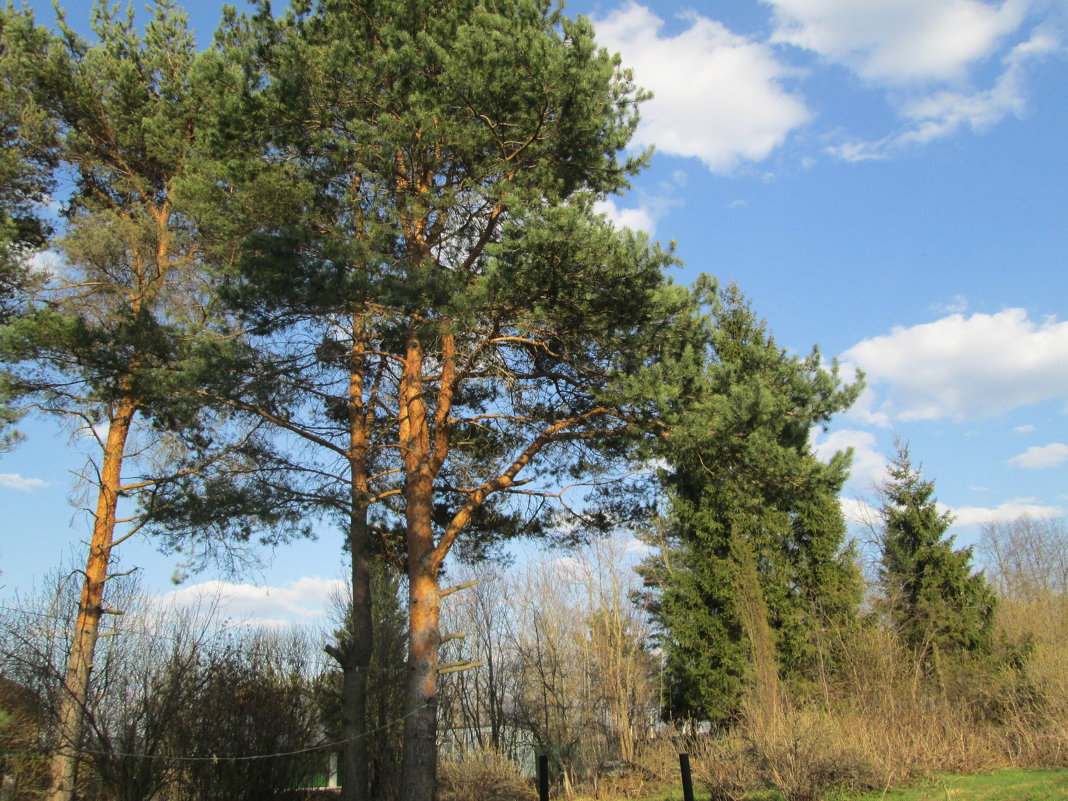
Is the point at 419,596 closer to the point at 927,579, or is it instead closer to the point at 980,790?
the point at 980,790

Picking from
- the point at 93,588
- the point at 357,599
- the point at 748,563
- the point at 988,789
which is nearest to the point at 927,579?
the point at 748,563

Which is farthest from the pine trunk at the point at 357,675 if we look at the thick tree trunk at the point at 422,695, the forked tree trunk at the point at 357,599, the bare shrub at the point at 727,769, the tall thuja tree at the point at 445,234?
the bare shrub at the point at 727,769

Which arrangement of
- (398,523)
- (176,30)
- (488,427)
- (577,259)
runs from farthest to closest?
(176,30) < (398,523) < (488,427) < (577,259)

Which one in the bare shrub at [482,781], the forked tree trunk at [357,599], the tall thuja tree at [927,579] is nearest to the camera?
the forked tree trunk at [357,599]

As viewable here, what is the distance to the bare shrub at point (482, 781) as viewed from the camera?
1324cm

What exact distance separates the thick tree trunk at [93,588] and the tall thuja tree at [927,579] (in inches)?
597

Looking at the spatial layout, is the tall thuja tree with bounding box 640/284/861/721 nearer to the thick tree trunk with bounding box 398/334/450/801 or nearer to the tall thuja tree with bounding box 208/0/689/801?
the tall thuja tree with bounding box 208/0/689/801

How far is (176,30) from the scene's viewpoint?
456 inches

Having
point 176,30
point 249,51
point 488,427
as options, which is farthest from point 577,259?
point 176,30

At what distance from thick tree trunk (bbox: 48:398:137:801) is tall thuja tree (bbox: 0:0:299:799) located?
16 mm

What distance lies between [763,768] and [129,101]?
12.9 metres

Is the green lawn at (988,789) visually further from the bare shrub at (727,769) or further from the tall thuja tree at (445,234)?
the tall thuja tree at (445,234)

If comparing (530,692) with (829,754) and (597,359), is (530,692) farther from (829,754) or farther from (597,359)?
(597,359)

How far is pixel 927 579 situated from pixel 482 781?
1170 cm
